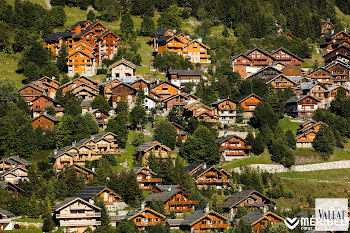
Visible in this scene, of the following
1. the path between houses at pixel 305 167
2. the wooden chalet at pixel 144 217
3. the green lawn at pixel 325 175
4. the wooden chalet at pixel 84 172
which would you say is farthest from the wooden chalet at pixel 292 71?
the wooden chalet at pixel 144 217

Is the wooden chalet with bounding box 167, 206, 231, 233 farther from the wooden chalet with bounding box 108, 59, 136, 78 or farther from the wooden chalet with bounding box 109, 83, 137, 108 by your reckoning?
the wooden chalet with bounding box 108, 59, 136, 78

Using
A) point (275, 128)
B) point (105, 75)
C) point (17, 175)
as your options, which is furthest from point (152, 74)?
point (17, 175)

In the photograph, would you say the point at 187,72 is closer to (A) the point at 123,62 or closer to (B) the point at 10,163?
(A) the point at 123,62

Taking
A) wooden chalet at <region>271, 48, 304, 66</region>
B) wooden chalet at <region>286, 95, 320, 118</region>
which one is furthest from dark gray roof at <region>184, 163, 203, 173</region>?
wooden chalet at <region>271, 48, 304, 66</region>

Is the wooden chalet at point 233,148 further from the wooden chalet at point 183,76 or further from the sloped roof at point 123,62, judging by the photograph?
the sloped roof at point 123,62

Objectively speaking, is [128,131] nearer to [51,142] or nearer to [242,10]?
[51,142]

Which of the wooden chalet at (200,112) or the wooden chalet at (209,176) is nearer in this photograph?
the wooden chalet at (209,176)
